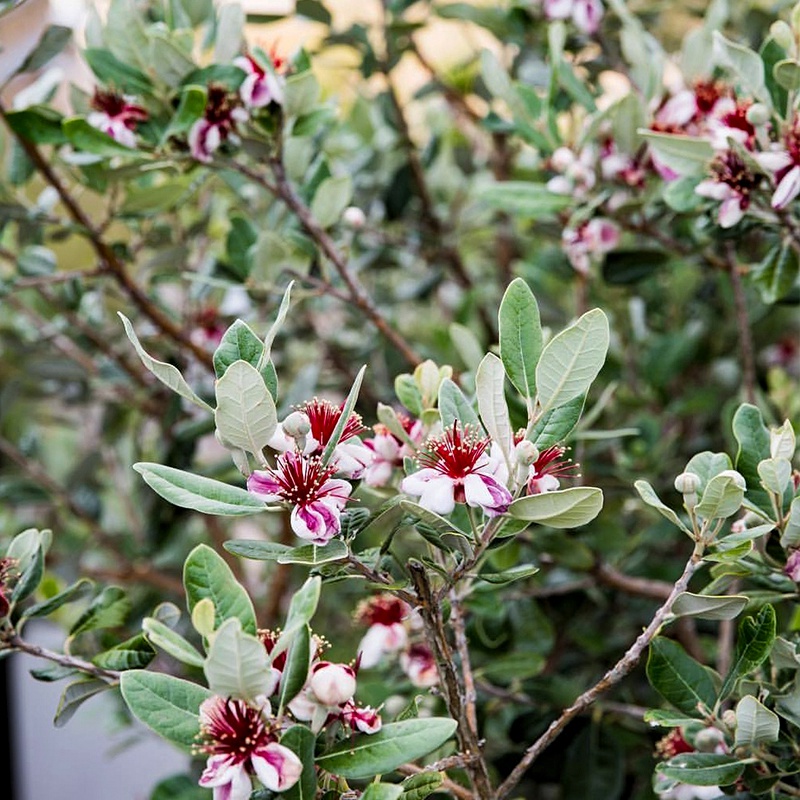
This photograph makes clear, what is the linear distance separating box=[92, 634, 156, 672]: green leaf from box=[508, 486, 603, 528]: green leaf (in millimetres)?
270

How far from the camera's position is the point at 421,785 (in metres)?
0.54

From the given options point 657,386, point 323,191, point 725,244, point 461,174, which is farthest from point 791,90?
point 461,174

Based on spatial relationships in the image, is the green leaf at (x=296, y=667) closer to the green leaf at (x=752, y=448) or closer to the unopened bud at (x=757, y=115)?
the green leaf at (x=752, y=448)

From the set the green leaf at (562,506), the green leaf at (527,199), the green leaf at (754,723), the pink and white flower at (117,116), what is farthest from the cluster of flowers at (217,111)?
the green leaf at (754,723)

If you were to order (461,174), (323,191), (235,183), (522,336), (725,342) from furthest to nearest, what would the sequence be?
(461,174) < (725,342) < (235,183) < (323,191) < (522,336)

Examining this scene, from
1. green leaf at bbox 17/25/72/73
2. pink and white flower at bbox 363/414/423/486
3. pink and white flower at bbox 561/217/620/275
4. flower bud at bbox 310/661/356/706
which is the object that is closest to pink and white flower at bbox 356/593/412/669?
pink and white flower at bbox 363/414/423/486

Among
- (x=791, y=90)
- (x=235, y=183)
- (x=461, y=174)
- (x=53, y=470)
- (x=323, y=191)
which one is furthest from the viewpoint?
(x=53, y=470)

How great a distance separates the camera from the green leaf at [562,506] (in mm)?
505

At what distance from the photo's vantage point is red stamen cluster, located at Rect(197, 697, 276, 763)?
0.49 meters

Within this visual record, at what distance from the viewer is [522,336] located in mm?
572

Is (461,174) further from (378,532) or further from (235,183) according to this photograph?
(378,532)

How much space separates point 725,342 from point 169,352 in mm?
730

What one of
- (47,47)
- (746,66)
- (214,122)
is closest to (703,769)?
(746,66)

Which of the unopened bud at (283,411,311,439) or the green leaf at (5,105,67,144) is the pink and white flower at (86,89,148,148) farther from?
the unopened bud at (283,411,311,439)
